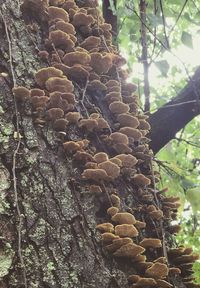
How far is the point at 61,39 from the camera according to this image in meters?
2.66

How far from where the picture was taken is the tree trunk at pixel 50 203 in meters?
1.82

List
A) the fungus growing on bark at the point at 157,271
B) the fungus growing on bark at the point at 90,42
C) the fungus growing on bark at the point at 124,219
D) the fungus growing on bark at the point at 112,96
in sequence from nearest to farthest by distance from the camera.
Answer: the fungus growing on bark at the point at 157,271 → the fungus growing on bark at the point at 124,219 → the fungus growing on bark at the point at 112,96 → the fungus growing on bark at the point at 90,42

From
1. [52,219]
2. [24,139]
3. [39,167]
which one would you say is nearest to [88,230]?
[52,219]

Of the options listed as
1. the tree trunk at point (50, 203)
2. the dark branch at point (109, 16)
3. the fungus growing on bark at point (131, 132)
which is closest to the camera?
the tree trunk at point (50, 203)

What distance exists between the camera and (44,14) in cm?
279

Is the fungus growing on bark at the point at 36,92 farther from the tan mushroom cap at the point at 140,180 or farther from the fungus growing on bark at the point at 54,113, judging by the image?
the tan mushroom cap at the point at 140,180

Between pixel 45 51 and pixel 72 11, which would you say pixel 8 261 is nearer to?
pixel 45 51

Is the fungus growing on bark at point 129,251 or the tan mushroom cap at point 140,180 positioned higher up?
the tan mushroom cap at point 140,180

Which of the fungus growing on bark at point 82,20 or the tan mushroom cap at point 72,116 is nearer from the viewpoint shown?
the tan mushroom cap at point 72,116

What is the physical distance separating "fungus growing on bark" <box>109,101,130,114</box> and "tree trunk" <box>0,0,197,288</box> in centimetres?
5

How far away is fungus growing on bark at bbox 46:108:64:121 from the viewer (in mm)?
2326

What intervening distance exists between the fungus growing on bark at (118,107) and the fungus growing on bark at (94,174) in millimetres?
586

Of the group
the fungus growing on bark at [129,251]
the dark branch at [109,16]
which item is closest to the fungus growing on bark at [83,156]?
the fungus growing on bark at [129,251]

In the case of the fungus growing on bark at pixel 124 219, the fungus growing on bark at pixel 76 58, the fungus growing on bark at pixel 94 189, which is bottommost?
the fungus growing on bark at pixel 124 219
